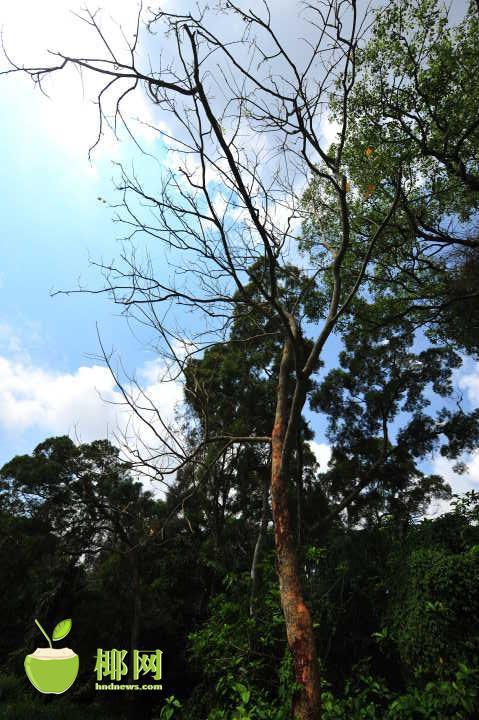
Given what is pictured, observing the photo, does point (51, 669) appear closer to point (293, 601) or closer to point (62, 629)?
point (62, 629)

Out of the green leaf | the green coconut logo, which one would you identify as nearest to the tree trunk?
the green coconut logo

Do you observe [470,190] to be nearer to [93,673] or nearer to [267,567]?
[267,567]

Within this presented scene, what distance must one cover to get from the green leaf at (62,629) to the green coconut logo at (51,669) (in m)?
0.90

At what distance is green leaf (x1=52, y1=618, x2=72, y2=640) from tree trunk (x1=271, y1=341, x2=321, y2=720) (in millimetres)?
7342

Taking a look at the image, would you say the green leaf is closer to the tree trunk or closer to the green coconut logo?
the green coconut logo

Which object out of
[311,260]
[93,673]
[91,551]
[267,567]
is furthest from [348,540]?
[93,673]

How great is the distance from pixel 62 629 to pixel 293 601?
7601 mm

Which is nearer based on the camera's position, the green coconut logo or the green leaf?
the green coconut logo

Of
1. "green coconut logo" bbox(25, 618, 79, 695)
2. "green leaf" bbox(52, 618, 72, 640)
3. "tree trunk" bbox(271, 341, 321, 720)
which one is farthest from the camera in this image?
"green leaf" bbox(52, 618, 72, 640)

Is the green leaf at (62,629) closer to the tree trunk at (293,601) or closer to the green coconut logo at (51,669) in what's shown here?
the green coconut logo at (51,669)

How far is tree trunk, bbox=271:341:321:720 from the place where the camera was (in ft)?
8.50

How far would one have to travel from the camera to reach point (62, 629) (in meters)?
8.39

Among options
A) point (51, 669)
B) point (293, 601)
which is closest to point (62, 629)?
point (51, 669)

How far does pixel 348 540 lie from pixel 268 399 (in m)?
4.76
